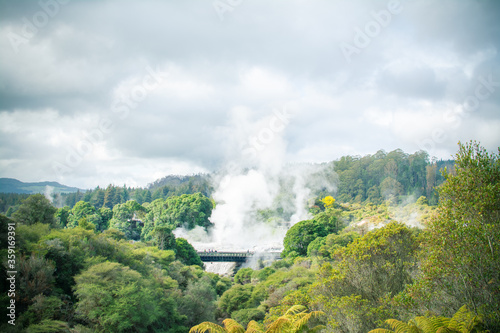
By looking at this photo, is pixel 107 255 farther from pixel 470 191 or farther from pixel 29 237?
pixel 470 191

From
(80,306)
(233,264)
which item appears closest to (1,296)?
(80,306)

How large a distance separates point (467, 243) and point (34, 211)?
3150cm

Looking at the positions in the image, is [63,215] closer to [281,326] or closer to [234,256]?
[234,256]

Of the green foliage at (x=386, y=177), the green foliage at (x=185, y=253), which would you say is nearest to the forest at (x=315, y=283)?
the green foliage at (x=185, y=253)

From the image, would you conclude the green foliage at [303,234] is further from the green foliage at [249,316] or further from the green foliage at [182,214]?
the green foliage at [182,214]

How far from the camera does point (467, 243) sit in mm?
9891

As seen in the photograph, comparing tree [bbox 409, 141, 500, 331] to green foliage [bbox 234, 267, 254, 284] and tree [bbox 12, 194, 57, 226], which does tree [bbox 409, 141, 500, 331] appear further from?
green foliage [bbox 234, 267, 254, 284]

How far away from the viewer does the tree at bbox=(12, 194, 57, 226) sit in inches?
1027

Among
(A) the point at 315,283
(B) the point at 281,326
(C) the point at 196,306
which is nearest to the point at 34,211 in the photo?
(C) the point at 196,306

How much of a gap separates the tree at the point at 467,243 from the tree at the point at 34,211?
96.7 ft

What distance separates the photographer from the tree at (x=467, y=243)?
943 cm

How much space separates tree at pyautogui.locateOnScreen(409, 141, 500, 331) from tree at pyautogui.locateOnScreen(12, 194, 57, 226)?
96.7 ft

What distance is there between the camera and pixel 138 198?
517 ft

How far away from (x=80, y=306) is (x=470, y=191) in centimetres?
1901
